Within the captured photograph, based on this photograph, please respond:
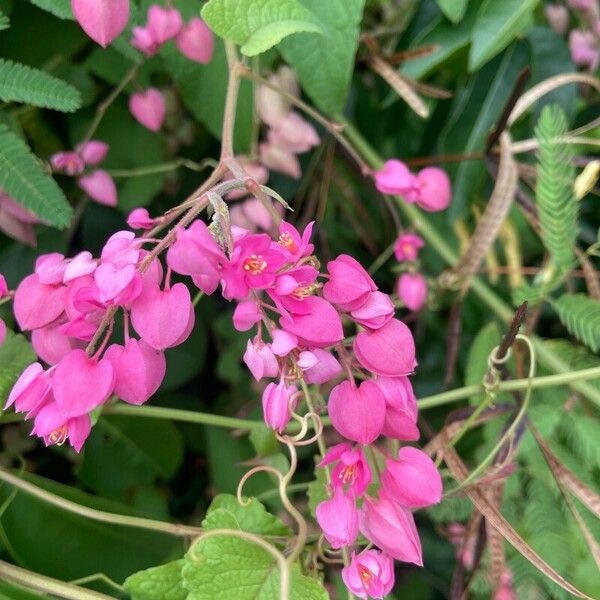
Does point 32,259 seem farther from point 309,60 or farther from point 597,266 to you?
point 597,266

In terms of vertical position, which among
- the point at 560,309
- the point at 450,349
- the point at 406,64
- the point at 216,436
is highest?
the point at 406,64

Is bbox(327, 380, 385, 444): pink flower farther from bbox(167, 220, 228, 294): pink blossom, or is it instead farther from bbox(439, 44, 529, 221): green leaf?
bbox(439, 44, 529, 221): green leaf

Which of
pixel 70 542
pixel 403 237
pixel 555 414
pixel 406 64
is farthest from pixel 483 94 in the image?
pixel 70 542

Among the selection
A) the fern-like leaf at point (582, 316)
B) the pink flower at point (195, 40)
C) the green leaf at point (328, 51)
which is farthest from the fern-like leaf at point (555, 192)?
the pink flower at point (195, 40)

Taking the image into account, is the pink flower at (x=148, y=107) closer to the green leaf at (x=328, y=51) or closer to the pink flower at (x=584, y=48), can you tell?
the green leaf at (x=328, y=51)

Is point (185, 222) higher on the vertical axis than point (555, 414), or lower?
higher

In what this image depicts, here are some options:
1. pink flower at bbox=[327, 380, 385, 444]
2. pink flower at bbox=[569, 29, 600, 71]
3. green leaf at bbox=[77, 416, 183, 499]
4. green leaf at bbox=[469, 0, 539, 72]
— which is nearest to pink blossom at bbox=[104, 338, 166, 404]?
pink flower at bbox=[327, 380, 385, 444]
